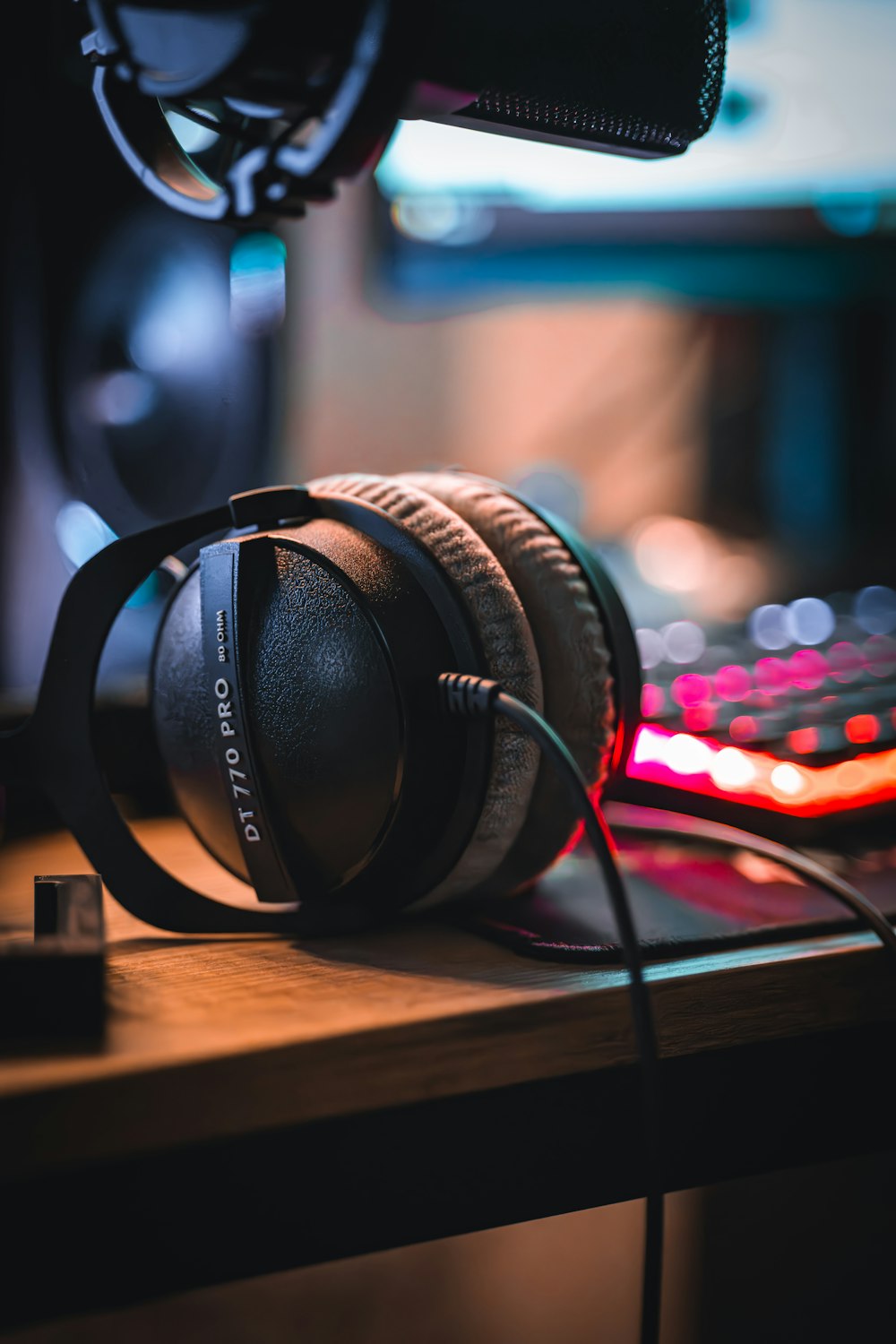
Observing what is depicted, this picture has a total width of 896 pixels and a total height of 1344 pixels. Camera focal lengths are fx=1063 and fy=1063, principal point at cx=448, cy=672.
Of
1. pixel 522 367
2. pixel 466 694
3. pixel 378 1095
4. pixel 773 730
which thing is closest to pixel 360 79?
pixel 466 694

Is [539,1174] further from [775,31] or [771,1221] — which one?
[775,31]

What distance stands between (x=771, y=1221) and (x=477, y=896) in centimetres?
45

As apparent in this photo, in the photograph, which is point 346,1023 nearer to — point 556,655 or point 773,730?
point 556,655

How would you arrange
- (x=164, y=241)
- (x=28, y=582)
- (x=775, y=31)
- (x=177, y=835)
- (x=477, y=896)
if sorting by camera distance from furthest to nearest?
1. (x=775, y=31)
2. (x=28, y=582)
3. (x=164, y=241)
4. (x=177, y=835)
5. (x=477, y=896)

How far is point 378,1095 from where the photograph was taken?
334mm

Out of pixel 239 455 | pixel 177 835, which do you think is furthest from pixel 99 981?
pixel 239 455

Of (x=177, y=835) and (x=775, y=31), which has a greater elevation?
(x=775, y=31)

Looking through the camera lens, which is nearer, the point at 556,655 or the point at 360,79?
the point at 360,79

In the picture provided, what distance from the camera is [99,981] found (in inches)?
13.1

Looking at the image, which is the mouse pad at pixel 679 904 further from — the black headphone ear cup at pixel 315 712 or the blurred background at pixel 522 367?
the blurred background at pixel 522 367

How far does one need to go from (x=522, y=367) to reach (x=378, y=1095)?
1.51 meters

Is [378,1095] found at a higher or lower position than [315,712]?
lower

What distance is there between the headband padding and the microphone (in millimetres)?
126

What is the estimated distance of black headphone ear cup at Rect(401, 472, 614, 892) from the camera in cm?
41
